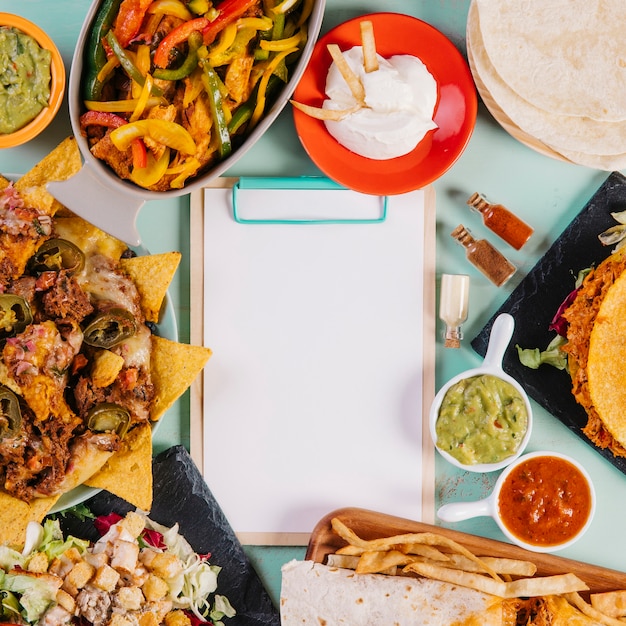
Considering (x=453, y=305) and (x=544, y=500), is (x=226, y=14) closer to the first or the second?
(x=453, y=305)

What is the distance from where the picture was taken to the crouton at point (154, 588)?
102 inches

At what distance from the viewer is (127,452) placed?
256cm

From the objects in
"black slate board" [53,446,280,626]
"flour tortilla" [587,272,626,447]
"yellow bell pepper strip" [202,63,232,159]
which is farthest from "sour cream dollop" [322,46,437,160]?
"black slate board" [53,446,280,626]

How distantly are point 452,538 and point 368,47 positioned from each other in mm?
1660

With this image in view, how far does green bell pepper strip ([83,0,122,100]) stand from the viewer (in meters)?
2.25

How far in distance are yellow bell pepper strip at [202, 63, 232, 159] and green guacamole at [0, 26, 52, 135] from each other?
57 cm

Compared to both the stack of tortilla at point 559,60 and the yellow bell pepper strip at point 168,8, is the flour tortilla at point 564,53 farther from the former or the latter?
the yellow bell pepper strip at point 168,8

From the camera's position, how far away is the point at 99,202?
2.34m

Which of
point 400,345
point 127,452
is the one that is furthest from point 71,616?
point 400,345

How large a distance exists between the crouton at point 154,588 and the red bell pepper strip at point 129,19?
170 cm

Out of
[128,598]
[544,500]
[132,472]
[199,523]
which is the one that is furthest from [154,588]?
[544,500]

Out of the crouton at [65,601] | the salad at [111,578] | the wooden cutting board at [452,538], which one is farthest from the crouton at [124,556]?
the wooden cutting board at [452,538]

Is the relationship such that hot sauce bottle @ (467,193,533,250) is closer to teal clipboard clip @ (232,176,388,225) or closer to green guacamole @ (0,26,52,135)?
teal clipboard clip @ (232,176,388,225)

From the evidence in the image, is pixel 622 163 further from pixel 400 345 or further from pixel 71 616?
pixel 71 616
